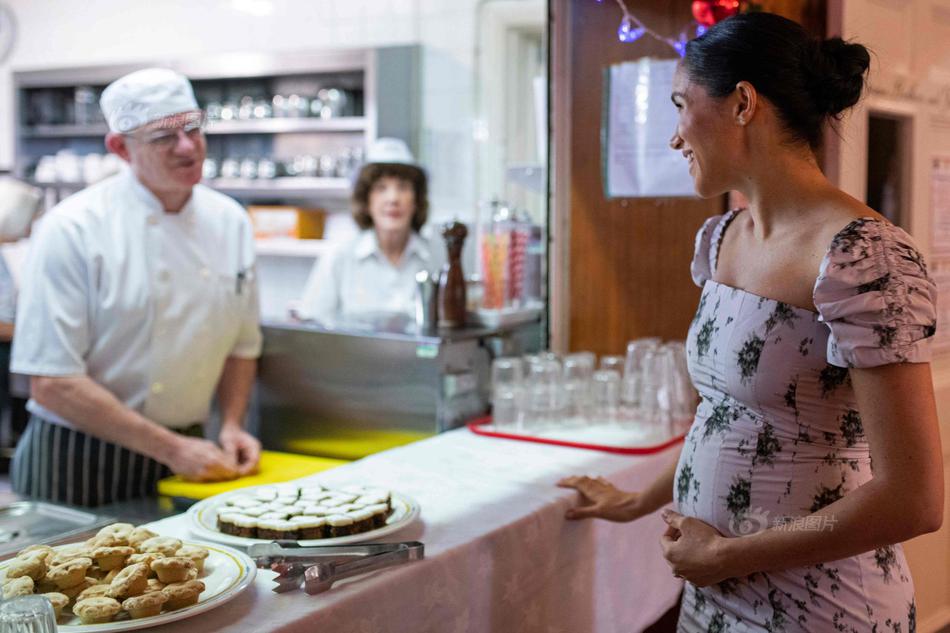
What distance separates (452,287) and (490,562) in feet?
3.75

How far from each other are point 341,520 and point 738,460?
602 millimetres

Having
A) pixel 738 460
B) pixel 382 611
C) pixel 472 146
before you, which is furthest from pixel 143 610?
pixel 472 146

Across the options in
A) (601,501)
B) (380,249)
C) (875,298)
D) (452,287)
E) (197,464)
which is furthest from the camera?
(380,249)

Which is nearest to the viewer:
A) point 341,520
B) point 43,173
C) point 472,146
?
point 341,520

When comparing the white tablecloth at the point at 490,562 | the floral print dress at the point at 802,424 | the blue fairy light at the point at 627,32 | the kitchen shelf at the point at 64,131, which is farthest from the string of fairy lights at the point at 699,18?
the kitchen shelf at the point at 64,131

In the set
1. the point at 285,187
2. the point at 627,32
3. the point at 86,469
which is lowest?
the point at 86,469

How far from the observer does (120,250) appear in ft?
7.95

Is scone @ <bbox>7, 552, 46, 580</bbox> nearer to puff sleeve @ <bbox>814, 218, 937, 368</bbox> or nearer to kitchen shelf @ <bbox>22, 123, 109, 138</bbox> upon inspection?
puff sleeve @ <bbox>814, 218, 937, 368</bbox>

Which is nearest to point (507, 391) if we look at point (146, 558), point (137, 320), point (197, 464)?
point (197, 464)

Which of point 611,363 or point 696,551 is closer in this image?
point 696,551

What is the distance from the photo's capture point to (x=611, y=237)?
2977 millimetres

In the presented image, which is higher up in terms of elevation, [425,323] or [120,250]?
[120,250]

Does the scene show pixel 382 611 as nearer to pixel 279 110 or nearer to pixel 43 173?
pixel 279 110

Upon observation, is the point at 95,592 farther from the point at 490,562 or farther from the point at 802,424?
the point at 802,424
